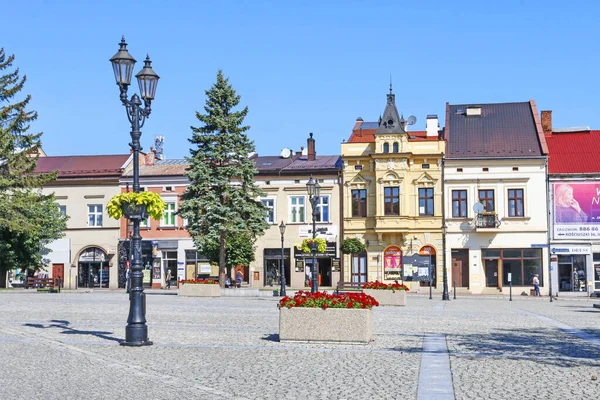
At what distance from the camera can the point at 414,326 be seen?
2045 cm

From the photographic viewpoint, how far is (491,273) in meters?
50.2

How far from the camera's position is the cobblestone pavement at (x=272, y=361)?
10.1m

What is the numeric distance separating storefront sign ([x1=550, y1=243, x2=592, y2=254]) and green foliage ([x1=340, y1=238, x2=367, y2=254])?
1120 cm

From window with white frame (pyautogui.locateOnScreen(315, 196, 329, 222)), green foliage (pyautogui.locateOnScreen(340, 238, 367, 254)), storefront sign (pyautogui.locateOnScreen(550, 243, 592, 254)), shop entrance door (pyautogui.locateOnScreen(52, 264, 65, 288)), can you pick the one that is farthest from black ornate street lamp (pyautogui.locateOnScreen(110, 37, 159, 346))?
shop entrance door (pyautogui.locateOnScreen(52, 264, 65, 288))

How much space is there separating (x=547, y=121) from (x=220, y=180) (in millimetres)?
22679

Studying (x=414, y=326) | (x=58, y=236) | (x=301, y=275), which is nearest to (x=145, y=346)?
(x=414, y=326)

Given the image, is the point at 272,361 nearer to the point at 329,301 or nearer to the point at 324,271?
the point at 329,301

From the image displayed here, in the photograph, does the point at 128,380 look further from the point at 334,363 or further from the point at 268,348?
the point at 268,348

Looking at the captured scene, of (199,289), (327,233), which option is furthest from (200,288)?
(327,233)

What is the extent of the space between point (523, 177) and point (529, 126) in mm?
4359

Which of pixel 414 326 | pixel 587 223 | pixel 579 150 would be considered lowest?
pixel 414 326

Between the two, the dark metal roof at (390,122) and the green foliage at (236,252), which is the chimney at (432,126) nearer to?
the dark metal roof at (390,122)

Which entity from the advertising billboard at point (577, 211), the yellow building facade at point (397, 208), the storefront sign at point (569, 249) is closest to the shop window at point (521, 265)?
the storefront sign at point (569, 249)

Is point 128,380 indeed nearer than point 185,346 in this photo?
Yes
